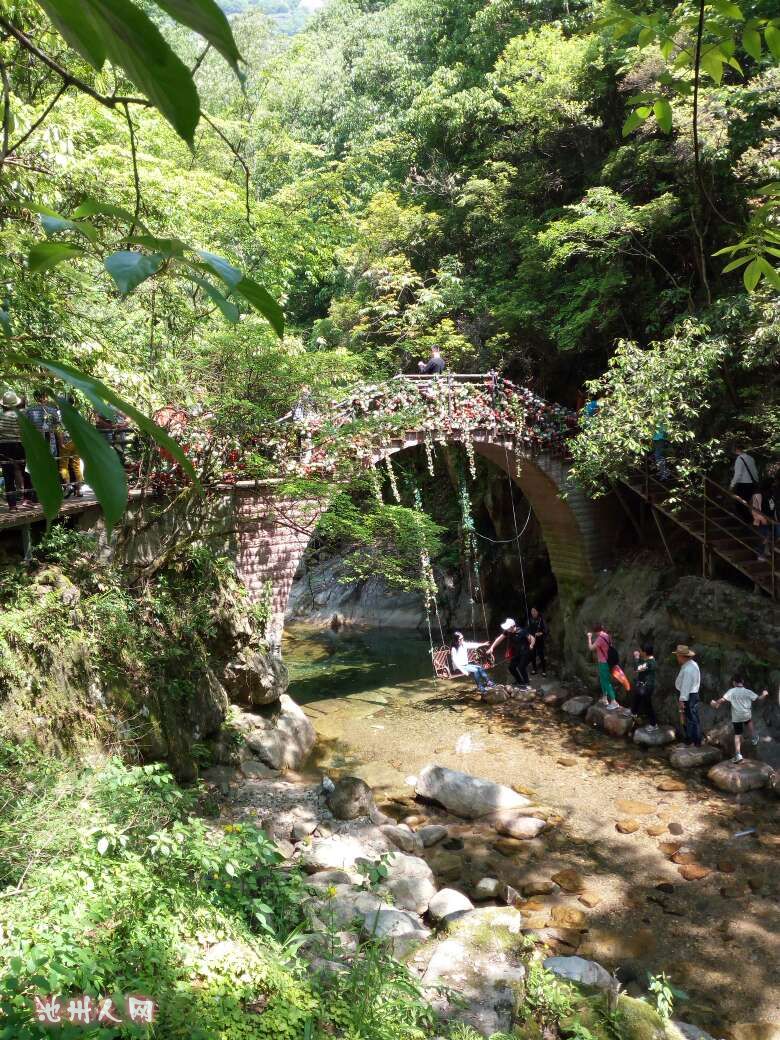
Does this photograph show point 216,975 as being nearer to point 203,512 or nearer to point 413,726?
point 203,512

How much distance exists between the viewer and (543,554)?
15117mm

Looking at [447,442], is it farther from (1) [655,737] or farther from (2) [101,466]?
(2) [101,466]

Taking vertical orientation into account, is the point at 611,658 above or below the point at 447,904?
above

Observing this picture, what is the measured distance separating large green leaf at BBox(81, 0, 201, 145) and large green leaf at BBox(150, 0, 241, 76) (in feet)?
0.07

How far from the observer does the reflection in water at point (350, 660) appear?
12.8 metres

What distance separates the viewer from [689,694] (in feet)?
28.0

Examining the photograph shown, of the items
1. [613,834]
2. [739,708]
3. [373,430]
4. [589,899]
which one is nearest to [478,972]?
[589,899]

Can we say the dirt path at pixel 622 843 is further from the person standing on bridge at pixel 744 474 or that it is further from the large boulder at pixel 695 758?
the person standing on bridge at pixel 744 474

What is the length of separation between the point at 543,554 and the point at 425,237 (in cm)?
666

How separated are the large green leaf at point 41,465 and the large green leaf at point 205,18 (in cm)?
27

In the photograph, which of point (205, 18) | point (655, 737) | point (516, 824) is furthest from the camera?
point (655, 737)

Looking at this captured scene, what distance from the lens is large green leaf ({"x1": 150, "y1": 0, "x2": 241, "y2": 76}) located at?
431 millimetres

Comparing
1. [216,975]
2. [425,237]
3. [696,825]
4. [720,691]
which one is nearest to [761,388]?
[720,691]

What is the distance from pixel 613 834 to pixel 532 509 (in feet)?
24.3
